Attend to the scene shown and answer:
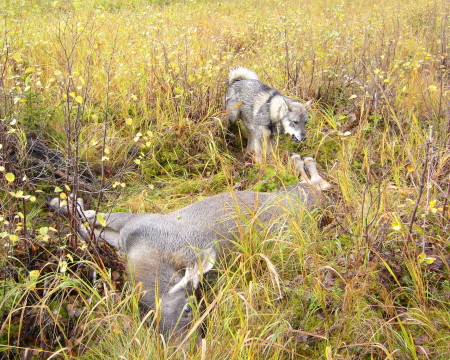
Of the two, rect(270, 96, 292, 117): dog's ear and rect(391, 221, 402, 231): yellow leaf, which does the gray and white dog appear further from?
rect(391, 221, 402, 231): yellow leaf

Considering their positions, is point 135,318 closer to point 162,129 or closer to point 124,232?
point 124,232

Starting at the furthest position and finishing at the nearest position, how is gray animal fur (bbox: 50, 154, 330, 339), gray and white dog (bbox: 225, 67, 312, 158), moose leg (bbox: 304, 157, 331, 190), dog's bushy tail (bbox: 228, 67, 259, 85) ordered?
1. dog's bushy tail (bbox: 228, 67, 259, 85)
2. gray and white dog (bbox: 225, 67, 312, 158)
3. moose leg (bbox: 304, 157, 331, 190)
4. gray animal fur (bbox: 50, 154, 330, 339)

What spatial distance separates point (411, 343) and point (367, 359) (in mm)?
284

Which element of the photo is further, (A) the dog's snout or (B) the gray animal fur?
(A) the dog's snout

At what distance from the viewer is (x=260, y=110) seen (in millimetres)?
6008

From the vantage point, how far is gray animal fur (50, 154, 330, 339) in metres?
3.22

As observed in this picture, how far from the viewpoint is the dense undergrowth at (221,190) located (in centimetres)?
292

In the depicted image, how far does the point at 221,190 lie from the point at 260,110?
150 centimetres

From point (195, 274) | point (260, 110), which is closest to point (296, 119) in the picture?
point (260, 110)

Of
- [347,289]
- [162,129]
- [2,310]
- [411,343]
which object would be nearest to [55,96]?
[162,129]

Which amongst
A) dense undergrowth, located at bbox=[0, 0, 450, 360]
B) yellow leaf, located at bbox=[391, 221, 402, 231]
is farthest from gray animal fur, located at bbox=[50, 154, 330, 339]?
yellow leaf, located at bbox=[391, 221, 402, 231]

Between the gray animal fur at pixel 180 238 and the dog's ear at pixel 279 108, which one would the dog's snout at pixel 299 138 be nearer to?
the dog's ear at pixel 279 108

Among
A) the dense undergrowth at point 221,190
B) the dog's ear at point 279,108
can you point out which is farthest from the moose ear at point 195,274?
the dog's ear at point 279,108

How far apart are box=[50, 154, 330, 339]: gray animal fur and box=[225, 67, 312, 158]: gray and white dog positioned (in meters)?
1.47
